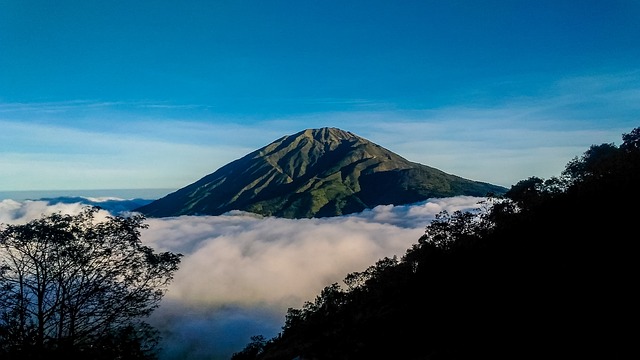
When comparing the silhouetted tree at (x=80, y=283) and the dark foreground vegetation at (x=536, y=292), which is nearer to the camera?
the dark foreground vegetation at (x=536, y=292)

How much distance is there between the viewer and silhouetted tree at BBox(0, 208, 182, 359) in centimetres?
2175

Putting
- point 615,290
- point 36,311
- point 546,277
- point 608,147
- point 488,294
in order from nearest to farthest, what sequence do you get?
point 615,290 < point 546,277 < point 488,294 < point 36,311 < point 608,147

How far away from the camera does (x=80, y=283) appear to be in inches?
945

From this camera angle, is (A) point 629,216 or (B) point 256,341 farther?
(B) point 256,341

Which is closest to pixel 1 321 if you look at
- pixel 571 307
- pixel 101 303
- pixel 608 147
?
pixel 101 303

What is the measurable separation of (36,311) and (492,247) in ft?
102

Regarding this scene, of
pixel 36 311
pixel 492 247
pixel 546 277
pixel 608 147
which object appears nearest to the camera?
pixel 546 277

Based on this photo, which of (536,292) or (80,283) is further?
(80,283)

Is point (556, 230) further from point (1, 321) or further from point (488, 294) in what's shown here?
point (1, 321)

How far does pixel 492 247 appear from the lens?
2977 centimetres

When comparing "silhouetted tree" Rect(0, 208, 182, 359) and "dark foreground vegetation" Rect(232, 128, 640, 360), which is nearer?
"dark foreground vegetation" Rect(232, 128, 640, 360)

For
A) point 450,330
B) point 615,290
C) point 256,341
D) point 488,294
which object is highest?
point 615,290

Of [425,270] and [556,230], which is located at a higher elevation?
[556,230]

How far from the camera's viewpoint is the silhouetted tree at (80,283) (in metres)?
21.8
